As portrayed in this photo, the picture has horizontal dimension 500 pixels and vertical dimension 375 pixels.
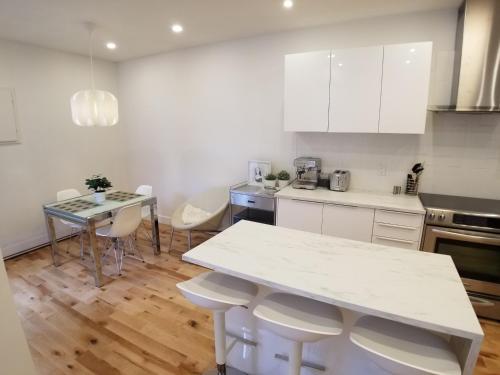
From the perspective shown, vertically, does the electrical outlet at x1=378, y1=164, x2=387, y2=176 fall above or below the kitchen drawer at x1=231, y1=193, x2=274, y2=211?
above

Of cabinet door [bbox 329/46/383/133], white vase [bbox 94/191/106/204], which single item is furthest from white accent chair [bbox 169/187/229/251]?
cabinet door [bbox 329/46/383/133]

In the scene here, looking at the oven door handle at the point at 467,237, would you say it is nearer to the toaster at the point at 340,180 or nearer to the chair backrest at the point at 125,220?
the toaster at the point at 340,180

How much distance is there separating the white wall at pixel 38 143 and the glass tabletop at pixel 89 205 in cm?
83

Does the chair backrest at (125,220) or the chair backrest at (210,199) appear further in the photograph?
the chair backrest at (210,199)

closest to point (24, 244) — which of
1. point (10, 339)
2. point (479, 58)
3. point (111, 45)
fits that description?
point (111, 45)

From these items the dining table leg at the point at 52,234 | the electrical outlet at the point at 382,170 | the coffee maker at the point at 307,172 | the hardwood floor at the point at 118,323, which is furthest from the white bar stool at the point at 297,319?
the dining table leg at the point at 52,234

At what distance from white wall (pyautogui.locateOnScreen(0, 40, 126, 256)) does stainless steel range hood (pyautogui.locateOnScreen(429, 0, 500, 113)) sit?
4.78m

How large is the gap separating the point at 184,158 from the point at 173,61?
4.65 ft

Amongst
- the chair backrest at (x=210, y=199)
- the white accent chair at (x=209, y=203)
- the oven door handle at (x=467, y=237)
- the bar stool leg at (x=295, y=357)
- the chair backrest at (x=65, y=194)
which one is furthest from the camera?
the chair backrest at (x=210, y=199)

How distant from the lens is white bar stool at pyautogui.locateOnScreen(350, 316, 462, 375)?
1093mm

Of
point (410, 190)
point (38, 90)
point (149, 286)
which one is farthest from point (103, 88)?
point (410, 190)

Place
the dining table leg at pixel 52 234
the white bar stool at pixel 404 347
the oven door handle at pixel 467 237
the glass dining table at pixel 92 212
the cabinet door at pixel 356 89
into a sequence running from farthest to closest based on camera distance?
the dining table leg at pixel 52 234, the glass dining table at pixel 92 212, the cabinet door at pixel 356 89, the oven door handle at pixel 467 237, the white bar stool at pixel 404 347

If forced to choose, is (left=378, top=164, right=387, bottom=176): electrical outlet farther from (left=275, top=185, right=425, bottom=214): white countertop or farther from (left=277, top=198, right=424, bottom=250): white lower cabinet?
(left=277, top=198, right=424, bottom=250): white lower cabinet

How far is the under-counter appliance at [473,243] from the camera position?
7.59 ft
